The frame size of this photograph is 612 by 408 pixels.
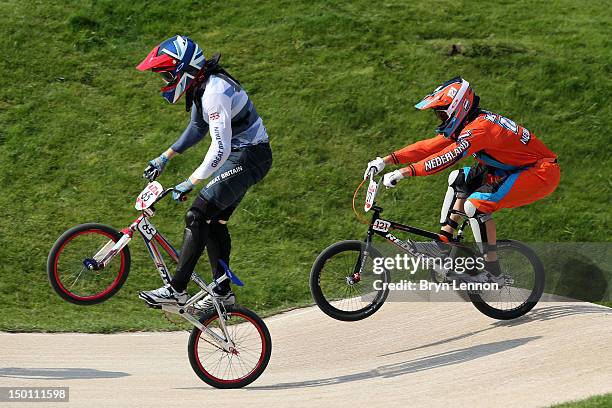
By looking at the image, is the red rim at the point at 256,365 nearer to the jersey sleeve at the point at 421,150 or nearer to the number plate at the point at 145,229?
the number plate at the point at 145,229

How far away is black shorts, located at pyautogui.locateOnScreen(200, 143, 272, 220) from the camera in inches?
347

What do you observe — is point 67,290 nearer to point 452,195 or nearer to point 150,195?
point 150,195

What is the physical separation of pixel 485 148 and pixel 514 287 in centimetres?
164

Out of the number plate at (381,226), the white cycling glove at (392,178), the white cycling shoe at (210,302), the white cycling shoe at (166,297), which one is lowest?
the white cycling shoe at (210,302)

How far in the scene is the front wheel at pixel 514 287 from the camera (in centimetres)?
1014

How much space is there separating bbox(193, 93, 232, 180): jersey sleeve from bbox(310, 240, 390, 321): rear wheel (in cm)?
178

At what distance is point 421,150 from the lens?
10312mm

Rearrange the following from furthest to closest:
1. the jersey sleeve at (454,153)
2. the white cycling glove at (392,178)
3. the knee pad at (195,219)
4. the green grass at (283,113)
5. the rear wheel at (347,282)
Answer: the green grass at (283,113)
the rear wheel at (347,282)
the jersey sleeve at (454,153)
the white cycling glove at (392,178)
the knee pad at (195,219)

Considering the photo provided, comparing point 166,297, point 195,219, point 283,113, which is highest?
point 195,219

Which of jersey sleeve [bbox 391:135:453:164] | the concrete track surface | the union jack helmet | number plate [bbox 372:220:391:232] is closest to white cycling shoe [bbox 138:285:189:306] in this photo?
the concrete track surface

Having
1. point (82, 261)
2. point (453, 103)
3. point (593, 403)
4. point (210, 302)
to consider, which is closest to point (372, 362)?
point (210, 302)

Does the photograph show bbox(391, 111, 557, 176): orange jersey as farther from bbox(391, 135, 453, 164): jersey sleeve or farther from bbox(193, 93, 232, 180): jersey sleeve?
bbox(193, 93, 232, 180): jersey sleeve

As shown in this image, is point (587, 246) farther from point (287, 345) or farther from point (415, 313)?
point (287, 345)

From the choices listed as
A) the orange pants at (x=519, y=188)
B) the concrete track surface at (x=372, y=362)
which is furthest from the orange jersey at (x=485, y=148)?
the concrete track surface at (x=372, y=362)
